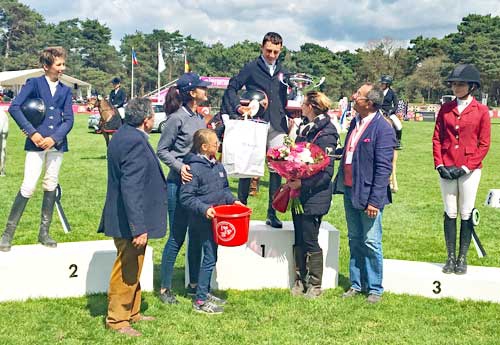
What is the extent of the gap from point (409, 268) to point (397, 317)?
2.75 feet

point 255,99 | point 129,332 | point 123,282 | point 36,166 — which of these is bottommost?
point 129,332

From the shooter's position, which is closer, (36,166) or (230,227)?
(230,227)

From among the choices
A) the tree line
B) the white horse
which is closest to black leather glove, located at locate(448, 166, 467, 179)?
the white horse

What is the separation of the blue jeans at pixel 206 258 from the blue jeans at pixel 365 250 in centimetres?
142

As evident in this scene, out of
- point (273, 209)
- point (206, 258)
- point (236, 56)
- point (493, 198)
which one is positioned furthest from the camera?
point (236, 56)

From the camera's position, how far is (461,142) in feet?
17.3

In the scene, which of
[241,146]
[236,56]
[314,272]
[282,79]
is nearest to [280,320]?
[314,272]

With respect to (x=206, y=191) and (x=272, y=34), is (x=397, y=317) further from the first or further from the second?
(x=272, y=34)

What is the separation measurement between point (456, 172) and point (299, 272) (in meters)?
1.80

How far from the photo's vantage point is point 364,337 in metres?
4.51

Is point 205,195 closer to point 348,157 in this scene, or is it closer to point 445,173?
point 348,157

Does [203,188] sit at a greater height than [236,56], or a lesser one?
lesser

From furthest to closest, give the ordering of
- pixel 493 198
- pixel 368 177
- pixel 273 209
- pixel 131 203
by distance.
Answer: pixel 493 198
pixel 273 209
pixel 368 177
pixel 131 203

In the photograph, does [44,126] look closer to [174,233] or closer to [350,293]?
[174,233]
